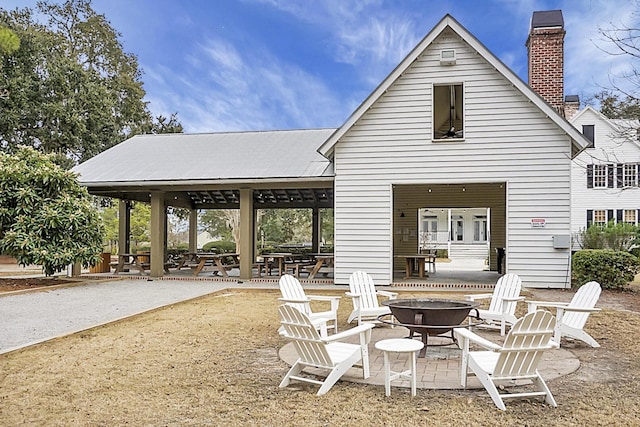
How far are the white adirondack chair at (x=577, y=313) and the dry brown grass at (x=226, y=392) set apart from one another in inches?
8.9

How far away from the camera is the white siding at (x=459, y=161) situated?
40.3ft

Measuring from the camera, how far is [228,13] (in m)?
26.8

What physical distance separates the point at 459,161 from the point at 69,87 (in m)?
22.7

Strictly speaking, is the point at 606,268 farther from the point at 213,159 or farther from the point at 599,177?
the point at 599,177

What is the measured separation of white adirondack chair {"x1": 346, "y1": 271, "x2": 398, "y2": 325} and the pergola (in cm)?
567

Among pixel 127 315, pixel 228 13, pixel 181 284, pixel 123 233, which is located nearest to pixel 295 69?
pixel 228 13

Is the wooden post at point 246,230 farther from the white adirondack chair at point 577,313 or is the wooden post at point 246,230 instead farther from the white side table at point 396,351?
the white side table at point 396,351

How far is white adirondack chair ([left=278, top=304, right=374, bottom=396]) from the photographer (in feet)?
16.0

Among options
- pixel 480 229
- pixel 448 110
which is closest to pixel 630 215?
pixel 480 229

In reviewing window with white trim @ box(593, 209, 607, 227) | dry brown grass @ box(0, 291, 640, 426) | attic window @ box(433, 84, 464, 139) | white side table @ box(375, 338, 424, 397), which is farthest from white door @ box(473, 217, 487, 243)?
white side table @ box(375, 338, 424, 397)

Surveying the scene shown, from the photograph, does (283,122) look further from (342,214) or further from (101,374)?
(101,374)

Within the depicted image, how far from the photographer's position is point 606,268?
41.7 ft

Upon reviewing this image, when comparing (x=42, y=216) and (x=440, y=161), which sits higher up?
(x=440, y=161)

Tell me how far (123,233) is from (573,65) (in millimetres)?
16031
